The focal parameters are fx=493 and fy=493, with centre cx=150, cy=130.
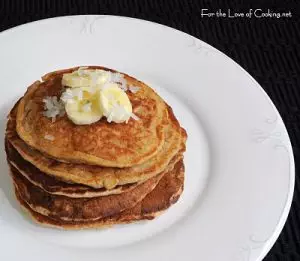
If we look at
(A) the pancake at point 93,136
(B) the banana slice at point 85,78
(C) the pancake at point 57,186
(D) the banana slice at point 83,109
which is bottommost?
(C) the pancake at point 57,186

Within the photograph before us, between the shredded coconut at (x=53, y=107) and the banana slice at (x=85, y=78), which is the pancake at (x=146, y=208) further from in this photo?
the banana slice at (x=85, y=78)

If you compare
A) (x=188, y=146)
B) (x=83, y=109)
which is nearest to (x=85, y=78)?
(x=83, y=109)

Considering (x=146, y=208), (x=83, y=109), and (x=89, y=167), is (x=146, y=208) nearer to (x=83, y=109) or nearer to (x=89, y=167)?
(x=89, y=167)

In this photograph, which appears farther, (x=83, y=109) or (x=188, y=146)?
(x=188, y=146)

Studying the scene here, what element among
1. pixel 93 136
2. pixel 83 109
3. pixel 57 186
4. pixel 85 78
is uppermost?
pixel 85 78

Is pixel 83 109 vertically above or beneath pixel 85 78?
beneath

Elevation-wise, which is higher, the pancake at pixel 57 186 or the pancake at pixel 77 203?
the pancake at pixel 57 186

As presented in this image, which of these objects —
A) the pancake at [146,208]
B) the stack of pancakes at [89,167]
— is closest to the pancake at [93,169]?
the stack of pancakes at [89,167]

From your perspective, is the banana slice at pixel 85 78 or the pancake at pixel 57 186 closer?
the pancake at pixel 57 186
